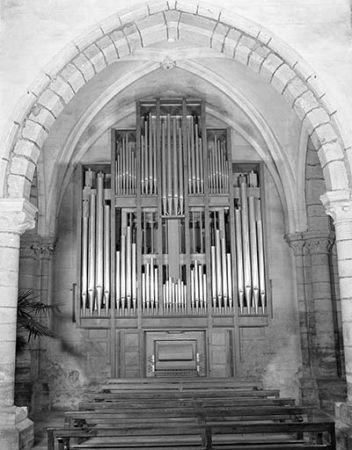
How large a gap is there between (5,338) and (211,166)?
17.9 feet

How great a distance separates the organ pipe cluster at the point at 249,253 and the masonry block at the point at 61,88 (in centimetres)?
435

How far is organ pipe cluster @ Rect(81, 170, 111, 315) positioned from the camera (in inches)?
392

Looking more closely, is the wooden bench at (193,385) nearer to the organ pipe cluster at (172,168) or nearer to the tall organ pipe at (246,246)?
the tall organ pipe at (246,246)

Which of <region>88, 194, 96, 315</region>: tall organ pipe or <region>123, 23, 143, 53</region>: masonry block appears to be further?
<region>88, 194, 96, 315</region>: tall organ pipe

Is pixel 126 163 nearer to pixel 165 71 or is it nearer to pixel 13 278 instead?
pixel 165 71

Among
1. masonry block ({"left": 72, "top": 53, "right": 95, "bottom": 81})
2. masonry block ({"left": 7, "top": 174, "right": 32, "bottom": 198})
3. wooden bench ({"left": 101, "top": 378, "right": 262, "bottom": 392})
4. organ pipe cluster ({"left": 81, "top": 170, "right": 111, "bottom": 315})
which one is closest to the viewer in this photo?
masonry block ({"left": 7, "top": 174, "right": 32, "bottom": 198})

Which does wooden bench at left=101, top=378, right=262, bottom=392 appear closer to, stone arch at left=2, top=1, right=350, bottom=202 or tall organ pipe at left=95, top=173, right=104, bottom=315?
tall organ pipe at left=95, top=173, right=104, bottom=315

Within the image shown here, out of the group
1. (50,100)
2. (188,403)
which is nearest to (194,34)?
(50,100)

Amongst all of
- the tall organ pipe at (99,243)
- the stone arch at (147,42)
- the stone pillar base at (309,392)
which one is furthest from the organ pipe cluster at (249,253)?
the stone arch at (147,42)

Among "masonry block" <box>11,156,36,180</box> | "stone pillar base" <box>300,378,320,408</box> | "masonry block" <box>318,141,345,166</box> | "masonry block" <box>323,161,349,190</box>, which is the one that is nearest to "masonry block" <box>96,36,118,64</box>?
"masonry block" <box>11,156,36,180</box>

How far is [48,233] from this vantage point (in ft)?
33.6

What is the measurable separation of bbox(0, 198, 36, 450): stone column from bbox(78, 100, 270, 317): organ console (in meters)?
3.59

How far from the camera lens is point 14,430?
6004mm

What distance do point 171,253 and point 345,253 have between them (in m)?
4.13
